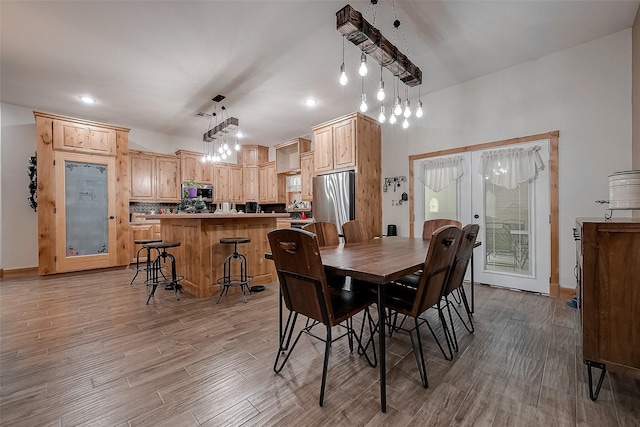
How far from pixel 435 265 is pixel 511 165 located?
2856 millimetres

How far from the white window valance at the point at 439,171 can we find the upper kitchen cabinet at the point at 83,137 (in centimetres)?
557

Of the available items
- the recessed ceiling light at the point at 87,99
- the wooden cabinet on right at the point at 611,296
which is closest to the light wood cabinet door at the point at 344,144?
the wooden cabinet on right at the point at 611,296

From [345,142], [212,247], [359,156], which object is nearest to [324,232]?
[212,247]

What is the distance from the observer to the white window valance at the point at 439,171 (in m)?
3.95

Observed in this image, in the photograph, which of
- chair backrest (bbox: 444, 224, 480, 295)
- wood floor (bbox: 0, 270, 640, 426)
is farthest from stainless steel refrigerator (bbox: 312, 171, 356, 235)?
chair backrest (bbox: 444, 224, 480, 295)

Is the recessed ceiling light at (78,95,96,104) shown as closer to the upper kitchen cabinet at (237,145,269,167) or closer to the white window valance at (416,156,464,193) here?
the upper kitchen cabinet at (237,145,269,167)

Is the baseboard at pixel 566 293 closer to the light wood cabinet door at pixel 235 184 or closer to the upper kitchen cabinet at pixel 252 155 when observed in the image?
the upper kitchen cabinet at pixel 252 155

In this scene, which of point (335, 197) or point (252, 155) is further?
point (252, 155)

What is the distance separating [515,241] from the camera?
3555 millimetres

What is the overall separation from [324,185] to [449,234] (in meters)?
3.38

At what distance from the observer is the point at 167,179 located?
6.20 m

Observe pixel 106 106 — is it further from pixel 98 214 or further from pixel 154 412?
pixel 154 412

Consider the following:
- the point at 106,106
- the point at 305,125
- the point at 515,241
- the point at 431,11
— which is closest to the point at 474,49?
the point at 431,11

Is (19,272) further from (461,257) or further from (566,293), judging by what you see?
(566,293)
